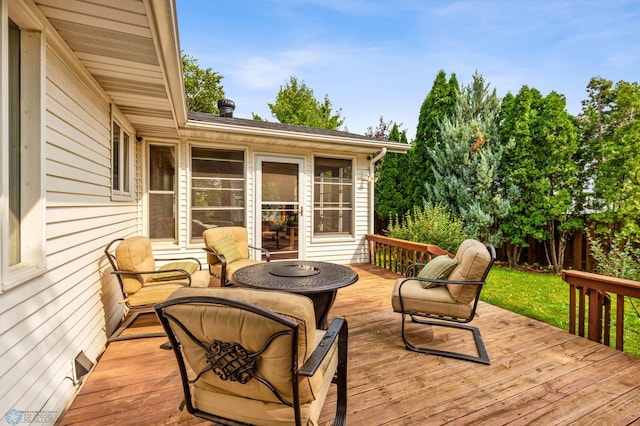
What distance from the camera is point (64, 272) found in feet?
6.91

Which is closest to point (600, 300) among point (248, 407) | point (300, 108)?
point (248, 407)

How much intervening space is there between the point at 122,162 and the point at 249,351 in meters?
3.77

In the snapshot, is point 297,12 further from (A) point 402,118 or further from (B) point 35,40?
(A) point 402,118

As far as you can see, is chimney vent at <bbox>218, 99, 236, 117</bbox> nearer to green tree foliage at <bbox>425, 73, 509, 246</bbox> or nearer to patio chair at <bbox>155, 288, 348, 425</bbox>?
green tree foliage at <bbox>425, 73, 509, 246</bbox>

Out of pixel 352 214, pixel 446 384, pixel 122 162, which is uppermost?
pixel 122 162

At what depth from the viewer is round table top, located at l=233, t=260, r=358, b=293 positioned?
2.44m

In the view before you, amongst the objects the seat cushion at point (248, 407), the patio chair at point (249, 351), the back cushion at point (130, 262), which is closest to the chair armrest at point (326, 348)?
the patio chair at point (249, 351)

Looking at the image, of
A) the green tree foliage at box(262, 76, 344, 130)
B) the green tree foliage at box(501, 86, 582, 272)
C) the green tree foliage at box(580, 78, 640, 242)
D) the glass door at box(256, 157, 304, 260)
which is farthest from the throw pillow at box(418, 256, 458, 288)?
the green tree foliage at box(262, 76, 344, 130)

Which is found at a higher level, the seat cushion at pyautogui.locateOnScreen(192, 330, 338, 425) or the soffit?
the soffit

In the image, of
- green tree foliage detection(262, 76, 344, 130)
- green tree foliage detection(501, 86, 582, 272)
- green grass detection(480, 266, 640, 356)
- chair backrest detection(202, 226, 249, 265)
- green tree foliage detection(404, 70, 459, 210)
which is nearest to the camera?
green grass detection(480, 266, 640, 356)

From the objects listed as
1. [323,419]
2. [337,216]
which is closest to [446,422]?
[323,419]

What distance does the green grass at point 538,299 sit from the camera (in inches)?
144

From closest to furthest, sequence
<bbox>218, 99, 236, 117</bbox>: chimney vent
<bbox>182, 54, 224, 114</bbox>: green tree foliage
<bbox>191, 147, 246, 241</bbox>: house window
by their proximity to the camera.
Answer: <bbox>191, 147, 246, 241</bbox>: house window < <bbox>218, 99, 236, 117</bbox>: chimney vent < <bbox>182, 54, 224, 114</bbox>: green tree foliage

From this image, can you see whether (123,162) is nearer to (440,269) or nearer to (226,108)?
(226,108)
